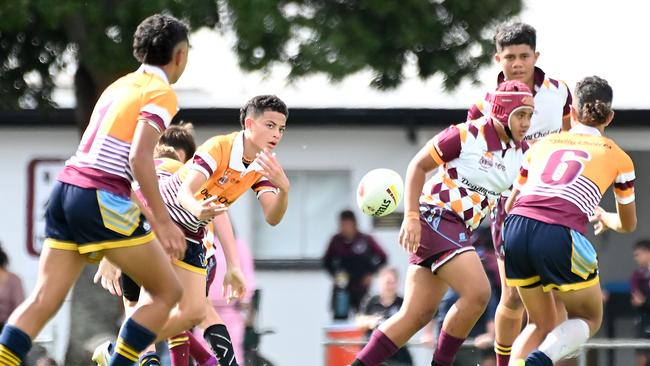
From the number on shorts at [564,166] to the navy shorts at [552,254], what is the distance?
0.28m

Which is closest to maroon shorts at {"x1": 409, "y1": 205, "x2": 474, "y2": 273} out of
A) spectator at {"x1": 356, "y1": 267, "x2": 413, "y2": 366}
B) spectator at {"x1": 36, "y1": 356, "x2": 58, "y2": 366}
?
spectator at {"x1": 356, "y1": 267, "x2": 413, "y2": 366}

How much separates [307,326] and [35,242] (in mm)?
3476

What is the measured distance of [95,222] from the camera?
25.4 feet

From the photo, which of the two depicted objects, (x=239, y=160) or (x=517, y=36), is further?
(x=517, y=36)

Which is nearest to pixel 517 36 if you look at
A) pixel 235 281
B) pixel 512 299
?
pixel 512 299

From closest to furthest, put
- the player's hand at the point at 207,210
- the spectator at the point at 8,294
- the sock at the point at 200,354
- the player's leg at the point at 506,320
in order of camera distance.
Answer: the player's hand at the point at 207,210 → the player's leg at the point at 506,320 → the sock at the point at 200,354 → the spectator at the point at 8,294

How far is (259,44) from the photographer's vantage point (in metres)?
16.1

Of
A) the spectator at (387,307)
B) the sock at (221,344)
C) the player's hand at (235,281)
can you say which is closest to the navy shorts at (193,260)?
the player's hand at (235,281)

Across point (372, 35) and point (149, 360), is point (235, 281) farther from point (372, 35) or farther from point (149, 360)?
point (372, 35)

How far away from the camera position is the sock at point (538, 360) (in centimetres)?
845

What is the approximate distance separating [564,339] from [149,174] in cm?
256

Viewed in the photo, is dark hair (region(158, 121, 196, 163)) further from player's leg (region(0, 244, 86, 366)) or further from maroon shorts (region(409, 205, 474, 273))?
player's leg (region(0, 244, 86, 366))

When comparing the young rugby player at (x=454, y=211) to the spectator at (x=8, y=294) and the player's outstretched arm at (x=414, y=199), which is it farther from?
the spectator at (x=8, y=294)

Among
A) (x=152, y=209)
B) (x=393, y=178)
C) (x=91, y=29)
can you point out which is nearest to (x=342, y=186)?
(x=91, y=29)
